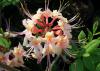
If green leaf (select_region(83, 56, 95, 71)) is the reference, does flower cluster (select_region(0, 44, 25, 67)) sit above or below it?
above

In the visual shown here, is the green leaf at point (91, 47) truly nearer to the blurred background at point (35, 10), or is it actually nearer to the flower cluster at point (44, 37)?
the flower cluster at point (44, 37)

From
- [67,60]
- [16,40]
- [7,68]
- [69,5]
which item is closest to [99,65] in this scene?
[67,60]

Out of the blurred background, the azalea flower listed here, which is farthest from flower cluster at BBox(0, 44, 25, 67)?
the blurred background

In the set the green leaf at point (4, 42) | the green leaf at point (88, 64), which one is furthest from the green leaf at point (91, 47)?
the green leaf at point (4, 42)

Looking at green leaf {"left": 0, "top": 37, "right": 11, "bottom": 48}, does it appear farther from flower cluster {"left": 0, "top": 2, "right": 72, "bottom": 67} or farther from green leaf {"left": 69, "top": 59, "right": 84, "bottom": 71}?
green leaf {"left": 69, "top": 59, "right": 84, "bottom": 71}

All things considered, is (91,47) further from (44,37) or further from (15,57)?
(15,57)

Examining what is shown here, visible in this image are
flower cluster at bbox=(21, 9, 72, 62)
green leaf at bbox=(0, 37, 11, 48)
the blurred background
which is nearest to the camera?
flower cluster at bbox=(21, 9, 72, 62)

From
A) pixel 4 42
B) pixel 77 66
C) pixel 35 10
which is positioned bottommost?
pixel 77 66

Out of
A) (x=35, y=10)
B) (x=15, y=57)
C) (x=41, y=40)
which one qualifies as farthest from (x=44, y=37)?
(x=35, y=10)
